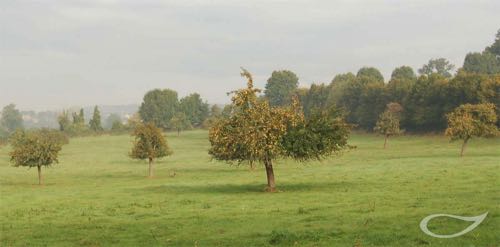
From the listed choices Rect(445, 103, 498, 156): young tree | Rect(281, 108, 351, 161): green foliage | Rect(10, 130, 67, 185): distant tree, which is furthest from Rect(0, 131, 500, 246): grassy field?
Rect(445, 103, 498, 156): young tree

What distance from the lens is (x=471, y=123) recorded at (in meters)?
85.9

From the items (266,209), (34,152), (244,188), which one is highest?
(34,152)

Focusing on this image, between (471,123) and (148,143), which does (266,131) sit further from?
(471,123)

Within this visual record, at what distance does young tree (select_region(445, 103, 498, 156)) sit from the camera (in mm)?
85125

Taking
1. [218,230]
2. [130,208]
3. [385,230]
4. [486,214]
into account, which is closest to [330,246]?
[385,230]

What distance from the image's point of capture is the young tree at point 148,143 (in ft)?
257

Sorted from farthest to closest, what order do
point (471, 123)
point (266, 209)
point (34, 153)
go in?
point (471, 123) → point (34, 153) → point (266, 209)

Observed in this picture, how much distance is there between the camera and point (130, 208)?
40469 mm

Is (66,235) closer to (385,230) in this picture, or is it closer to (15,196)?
(385,230)

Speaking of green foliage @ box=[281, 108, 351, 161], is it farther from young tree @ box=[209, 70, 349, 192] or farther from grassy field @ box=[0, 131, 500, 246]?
grassy field @ box=[0, 131, 500, 246]

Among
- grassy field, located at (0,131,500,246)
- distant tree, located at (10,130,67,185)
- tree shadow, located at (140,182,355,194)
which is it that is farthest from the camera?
distant tree, located at (10,130,67,185)

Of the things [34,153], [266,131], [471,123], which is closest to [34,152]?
[34,153]

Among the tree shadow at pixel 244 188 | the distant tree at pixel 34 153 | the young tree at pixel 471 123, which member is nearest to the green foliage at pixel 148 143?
the distant tree at pixel 34 153

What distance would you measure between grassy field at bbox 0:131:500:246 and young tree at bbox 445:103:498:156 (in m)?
18.1
